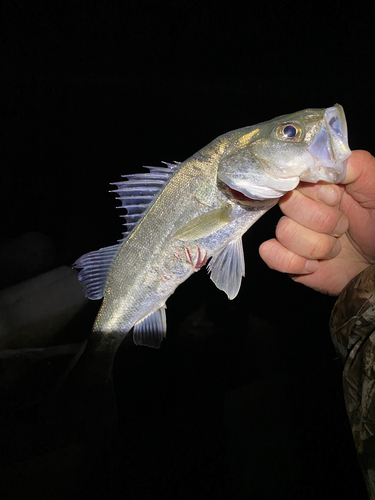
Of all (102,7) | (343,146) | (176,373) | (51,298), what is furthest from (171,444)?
(102,7)

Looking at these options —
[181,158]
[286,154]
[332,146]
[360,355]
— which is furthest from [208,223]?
[181,158]

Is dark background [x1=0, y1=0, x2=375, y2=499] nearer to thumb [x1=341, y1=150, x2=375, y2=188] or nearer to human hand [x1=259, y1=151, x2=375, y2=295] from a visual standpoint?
human hand [x1=259, y1=151, x2=375, y2=295]

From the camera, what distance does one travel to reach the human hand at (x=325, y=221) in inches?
40.4

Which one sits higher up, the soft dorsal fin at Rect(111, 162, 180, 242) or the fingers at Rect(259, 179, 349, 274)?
the soft dorsal fin at Rect(111, 162, 180, 242)

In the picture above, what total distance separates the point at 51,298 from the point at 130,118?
8.22 ft

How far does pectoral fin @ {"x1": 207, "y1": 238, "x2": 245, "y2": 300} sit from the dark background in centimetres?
172

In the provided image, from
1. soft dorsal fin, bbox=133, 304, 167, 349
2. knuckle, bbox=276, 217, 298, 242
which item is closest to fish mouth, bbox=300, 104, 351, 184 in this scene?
knuckle, bbox=276, 217, 298, 242

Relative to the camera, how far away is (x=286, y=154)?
2.90 ft

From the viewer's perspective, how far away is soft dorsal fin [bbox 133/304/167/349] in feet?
3.90

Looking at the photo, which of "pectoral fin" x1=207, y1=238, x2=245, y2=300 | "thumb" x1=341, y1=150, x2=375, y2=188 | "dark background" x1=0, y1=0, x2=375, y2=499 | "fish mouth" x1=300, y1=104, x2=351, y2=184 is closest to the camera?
"fish mouth" x1=300, y1=104, x2=351, y2=184

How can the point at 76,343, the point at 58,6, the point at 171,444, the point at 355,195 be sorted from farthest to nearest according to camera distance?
the point at 58,6, the point at 171,444, the point at 76,343, the point at 355,195

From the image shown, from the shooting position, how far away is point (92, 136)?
11.4 ft

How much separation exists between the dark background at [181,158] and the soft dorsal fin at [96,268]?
1373mm

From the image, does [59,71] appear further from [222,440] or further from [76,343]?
[222,440]
